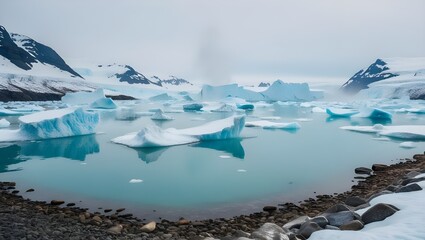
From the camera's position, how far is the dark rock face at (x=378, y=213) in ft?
13.0

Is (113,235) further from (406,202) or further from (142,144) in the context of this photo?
(142,144)

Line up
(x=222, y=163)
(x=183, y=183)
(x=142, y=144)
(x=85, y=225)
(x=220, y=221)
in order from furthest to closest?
1. (x=142, y=144)
2. (x=222, y=163)
3. (x=183, y=183)
4. (x=220, y=221)
5. (x=85, y=225)

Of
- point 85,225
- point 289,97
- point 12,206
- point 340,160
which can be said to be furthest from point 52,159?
point 289,97

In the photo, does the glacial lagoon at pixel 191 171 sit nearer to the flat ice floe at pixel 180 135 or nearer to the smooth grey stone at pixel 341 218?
the flat ice floe at pixel 180 135

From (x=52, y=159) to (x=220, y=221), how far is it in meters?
6.57

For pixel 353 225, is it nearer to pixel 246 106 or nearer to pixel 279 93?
pixel 246 106

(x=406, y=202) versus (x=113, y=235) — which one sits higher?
(x=406, y=202)

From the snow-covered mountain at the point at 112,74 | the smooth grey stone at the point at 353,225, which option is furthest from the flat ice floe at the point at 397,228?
the snow-covered mountain at the point at 112,74

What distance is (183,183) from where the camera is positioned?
Result: 7230mm

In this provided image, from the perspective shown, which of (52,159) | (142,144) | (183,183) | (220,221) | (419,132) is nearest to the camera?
(220,221)

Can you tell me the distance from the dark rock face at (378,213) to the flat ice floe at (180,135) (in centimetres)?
789

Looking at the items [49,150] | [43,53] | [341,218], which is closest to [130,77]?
[43,53]

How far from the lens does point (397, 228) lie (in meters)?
3.41

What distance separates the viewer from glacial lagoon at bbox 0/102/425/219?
6.06m
